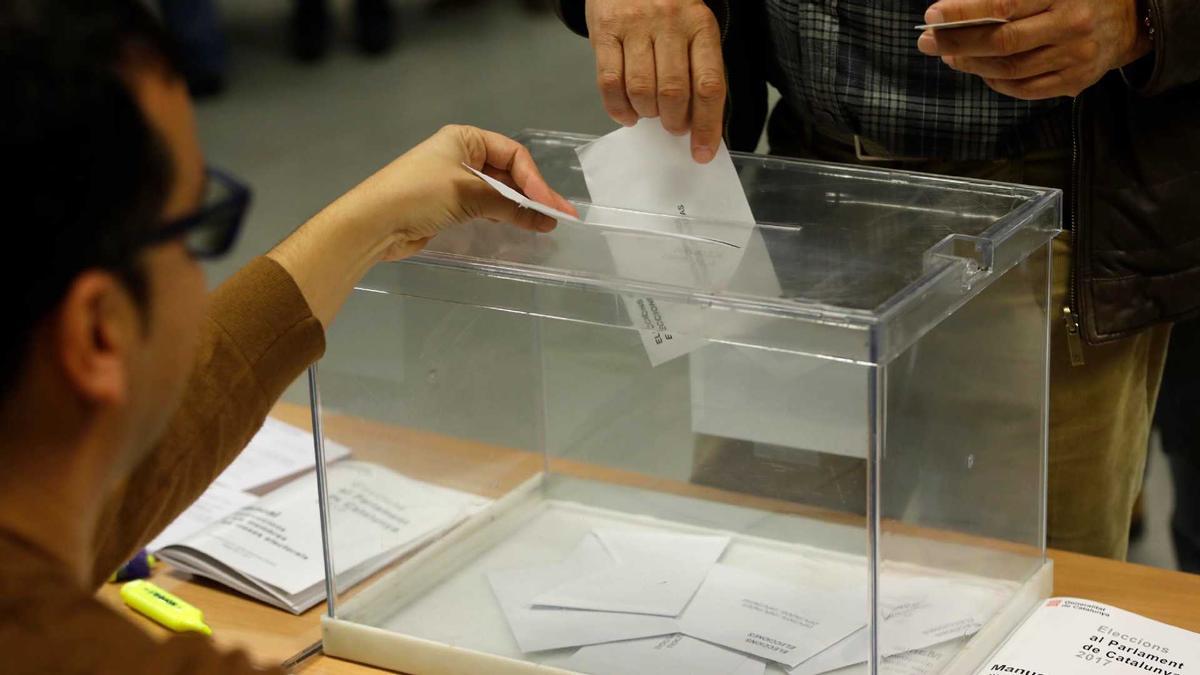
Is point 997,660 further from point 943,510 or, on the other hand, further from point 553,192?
point 553,192

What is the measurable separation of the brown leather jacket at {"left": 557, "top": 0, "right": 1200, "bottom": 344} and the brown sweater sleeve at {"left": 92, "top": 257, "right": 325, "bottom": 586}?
1.86 feet

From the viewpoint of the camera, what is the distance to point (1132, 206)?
1.38 m

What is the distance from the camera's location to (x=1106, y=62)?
4.11 ft

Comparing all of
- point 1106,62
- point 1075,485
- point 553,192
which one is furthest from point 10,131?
point 1075,485

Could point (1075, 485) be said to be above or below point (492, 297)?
below

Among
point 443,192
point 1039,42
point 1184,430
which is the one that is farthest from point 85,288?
point 1184,430

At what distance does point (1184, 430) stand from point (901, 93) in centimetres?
119

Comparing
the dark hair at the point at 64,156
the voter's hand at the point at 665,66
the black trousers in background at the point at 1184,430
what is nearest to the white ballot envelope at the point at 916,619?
the voter's hand at the point at 665,66

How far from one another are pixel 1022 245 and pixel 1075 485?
0.41 m

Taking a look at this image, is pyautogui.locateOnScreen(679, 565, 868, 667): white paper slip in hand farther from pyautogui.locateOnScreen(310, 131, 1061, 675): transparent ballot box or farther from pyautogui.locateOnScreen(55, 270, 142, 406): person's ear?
pyautogui.locateOnScreen(55, 270, 142, 406): person's ear

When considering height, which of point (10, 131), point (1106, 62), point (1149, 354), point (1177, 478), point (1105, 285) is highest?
point (10, 131)

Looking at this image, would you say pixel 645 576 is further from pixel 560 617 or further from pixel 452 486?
pixel 452 486

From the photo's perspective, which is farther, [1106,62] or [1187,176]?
[1187,176]

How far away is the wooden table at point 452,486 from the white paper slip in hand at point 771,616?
0.10 m
